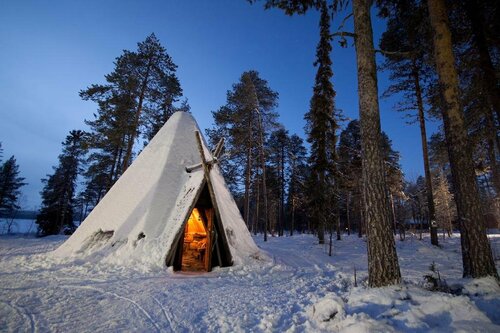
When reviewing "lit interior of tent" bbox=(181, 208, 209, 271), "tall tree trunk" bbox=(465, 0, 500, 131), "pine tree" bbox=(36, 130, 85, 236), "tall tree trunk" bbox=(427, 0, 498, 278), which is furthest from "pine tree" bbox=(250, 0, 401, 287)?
"pine tree" bbox=(36, 130, 85, 236)

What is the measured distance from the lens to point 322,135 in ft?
57.5

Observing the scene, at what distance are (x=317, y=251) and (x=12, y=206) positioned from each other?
43956 millimetres

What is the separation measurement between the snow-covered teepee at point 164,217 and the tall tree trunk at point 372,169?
5.63 m

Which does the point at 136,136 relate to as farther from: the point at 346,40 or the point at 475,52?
the point at 475,52

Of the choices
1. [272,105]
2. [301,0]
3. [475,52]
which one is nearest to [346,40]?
[301,0]

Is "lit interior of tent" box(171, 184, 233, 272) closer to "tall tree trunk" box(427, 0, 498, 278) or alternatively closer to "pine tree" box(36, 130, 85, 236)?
"tall tree trunk" box(427, 0, 498, 278)

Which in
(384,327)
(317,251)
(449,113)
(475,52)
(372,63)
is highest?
(475,52)

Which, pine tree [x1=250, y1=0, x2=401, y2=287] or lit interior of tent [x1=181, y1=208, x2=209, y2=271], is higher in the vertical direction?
pine tree [x1=250, y1=0, x2=401, y2=287]

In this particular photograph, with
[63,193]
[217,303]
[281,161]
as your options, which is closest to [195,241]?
[217,303]

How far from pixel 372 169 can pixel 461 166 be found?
6.28ft

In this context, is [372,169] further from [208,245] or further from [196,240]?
[196,240]

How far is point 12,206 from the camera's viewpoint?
118ft

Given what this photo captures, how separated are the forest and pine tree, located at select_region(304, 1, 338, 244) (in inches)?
2.9

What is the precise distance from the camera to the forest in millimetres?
5273
